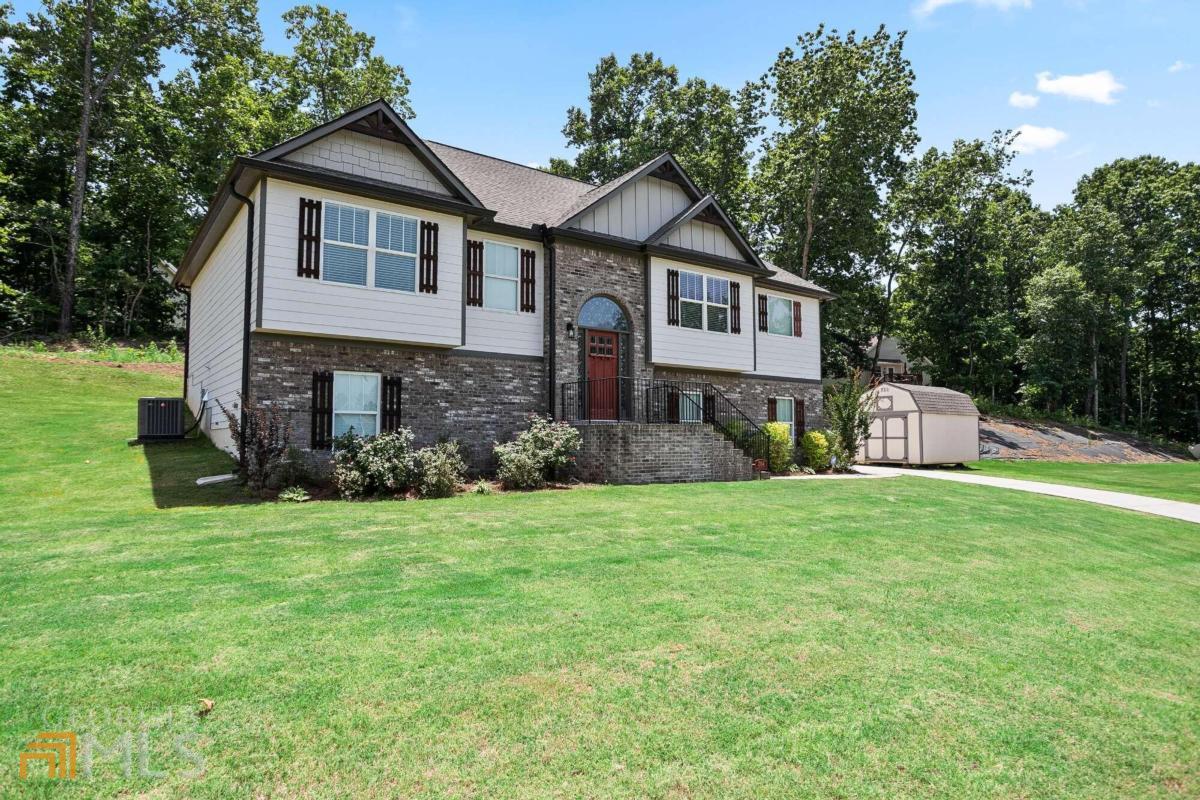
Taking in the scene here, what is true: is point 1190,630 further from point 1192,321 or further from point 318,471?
point 1192,321

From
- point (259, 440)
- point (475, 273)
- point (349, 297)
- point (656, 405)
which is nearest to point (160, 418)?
point (259, 440)

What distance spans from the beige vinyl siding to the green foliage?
550cm

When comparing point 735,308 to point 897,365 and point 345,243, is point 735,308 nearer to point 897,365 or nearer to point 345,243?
point 345,243

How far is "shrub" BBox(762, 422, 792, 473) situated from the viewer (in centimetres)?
1781

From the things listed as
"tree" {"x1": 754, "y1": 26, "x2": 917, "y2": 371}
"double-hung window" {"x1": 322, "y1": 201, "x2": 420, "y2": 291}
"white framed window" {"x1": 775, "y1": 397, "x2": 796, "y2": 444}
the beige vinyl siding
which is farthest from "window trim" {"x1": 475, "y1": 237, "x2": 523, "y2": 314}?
"tree" {"x1": 754, "y1": 26, "x2": 917, "y2": 371}

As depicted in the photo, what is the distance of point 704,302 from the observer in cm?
1836

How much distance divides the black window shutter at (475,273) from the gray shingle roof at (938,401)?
1783cm

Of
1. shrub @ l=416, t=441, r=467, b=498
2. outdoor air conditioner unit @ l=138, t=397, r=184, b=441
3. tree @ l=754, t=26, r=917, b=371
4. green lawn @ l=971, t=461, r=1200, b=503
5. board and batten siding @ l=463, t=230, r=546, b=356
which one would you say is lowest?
green lawn @ l=971, t=461, r=1200, b=503

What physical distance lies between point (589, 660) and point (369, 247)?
10.9 m

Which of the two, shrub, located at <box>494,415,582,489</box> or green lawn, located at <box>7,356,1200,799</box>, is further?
shrub, located at <box>494,415,582,489</box>

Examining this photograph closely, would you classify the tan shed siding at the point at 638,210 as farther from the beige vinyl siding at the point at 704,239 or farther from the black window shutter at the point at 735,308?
the black window shutter at the point at 735,308

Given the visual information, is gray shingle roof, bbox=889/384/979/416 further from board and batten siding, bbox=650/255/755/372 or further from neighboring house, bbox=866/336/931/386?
neighboring house, bbox=866/336/931/386

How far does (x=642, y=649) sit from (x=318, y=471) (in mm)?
9672

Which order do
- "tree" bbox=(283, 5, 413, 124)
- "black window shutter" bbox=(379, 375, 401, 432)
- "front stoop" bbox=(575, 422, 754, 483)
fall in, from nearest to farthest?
"black window shutter" bbox=(379, 375, 401, 432) → "front stoop" bbox=(575, 422, 754, 483) → "tree" bbox=(283, 5, 413, 124)
